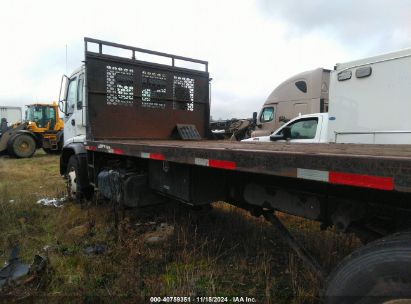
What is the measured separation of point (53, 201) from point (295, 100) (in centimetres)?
784

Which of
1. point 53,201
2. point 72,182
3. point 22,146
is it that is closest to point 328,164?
point 72,182

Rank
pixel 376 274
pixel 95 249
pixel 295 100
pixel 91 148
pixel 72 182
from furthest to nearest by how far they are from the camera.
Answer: pixel 295 100 → pixel 72 182 → pixel 91 148 → pixel 95 249 → pixel 376 274

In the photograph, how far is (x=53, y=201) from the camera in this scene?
6797 mm

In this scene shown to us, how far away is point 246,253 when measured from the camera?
13.0 ft

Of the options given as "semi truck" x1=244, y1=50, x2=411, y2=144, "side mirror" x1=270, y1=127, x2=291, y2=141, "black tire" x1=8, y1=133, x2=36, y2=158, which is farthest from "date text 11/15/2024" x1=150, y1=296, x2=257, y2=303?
"black tire" x1=8, y1=133, x2=36, y2=158

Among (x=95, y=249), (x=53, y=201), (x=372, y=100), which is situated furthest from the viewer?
(x=53, y=201)

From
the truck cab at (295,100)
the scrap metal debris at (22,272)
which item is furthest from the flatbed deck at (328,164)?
the truck cab at (295,100)

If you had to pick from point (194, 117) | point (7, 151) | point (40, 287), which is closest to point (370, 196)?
point (40, 287)

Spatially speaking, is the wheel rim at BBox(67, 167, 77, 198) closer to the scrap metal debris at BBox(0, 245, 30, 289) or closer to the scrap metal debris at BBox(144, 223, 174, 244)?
the scrap metal debris at BBox(144, 223, 174, 244)

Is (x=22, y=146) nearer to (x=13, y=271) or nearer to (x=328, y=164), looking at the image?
(x=13, y=271)

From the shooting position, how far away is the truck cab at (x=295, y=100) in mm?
10719

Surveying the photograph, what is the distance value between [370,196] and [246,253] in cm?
211

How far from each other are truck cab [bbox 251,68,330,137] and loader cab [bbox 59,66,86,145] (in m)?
6.64

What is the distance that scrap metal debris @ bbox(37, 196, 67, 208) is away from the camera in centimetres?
659
